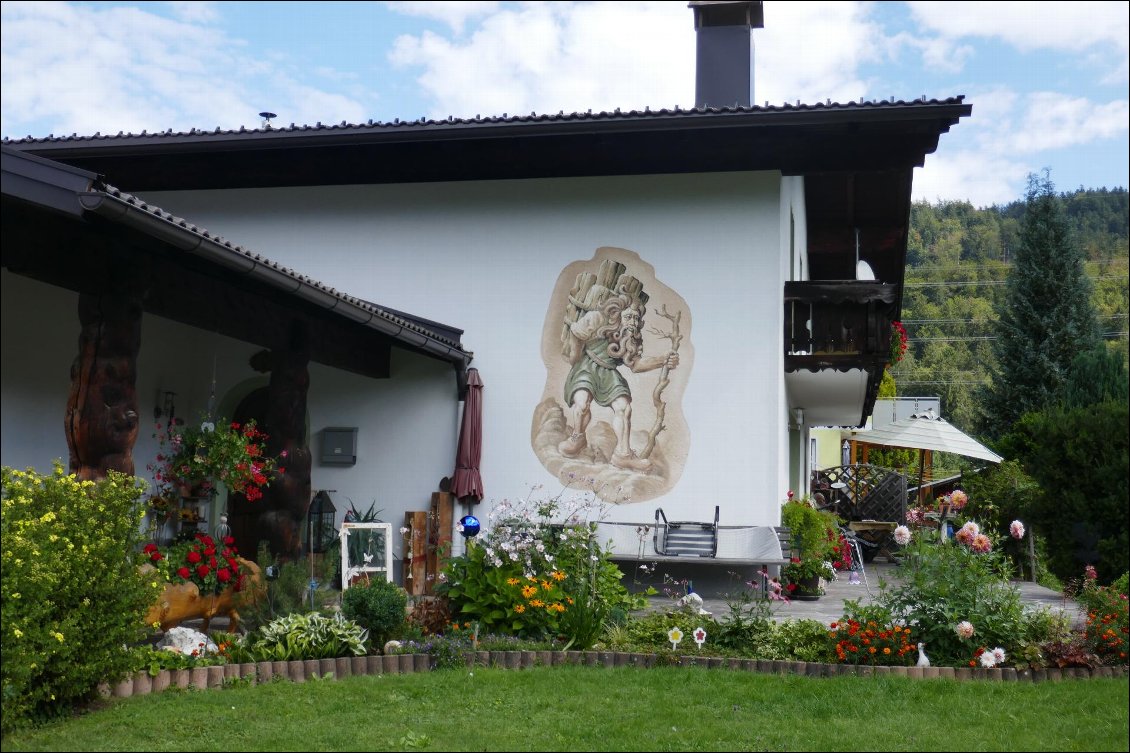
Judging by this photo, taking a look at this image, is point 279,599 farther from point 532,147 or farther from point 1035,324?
point 1035,324

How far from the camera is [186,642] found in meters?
6.47

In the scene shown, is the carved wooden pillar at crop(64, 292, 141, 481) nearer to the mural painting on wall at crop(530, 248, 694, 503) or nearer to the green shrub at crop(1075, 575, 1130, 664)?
the mural painting on wall at crop(530, 248, 694, 503)

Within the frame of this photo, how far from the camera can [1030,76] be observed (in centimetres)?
921

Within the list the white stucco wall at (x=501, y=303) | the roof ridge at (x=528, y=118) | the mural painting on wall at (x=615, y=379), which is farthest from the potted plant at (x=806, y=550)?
the roof ridge at (x=528, y=118)

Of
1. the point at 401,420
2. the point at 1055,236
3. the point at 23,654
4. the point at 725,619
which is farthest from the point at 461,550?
the point at 1055,236

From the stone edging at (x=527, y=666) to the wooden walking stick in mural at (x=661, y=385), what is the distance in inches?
155

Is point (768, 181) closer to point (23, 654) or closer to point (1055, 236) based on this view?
point (23, 654)

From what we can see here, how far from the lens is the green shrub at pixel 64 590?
15.8 ft

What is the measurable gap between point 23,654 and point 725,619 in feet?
14.3

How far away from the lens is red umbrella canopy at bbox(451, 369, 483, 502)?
35.1ft

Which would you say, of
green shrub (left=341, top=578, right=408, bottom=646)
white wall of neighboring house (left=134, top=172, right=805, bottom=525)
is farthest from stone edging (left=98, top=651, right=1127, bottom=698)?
white wall of neighboring house (left=134, top=172, right=805, bottom=525)

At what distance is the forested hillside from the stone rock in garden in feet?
91.0

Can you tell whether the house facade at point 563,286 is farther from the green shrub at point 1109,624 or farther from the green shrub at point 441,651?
the green shrub at point 1109,624

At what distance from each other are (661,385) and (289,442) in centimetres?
367
